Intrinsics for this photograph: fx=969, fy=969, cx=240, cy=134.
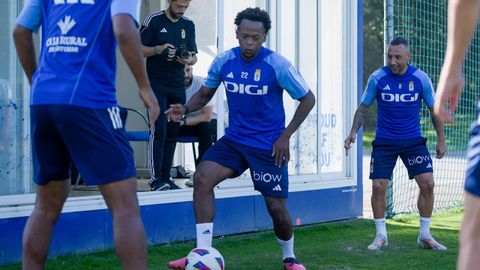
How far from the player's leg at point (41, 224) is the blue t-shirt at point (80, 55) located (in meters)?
0.50

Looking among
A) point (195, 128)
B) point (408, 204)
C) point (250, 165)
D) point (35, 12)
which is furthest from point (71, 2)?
point (408, 204)

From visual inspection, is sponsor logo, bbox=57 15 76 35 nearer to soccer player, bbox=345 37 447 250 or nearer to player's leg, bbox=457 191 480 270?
player's leg, bbox=457 191 480 270

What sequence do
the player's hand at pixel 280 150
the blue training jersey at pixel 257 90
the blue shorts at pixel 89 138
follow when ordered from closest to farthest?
the blue shorts at pixel 89 138, the player's hand at pixel 280 150, the blue training jersey at pixel 257 90

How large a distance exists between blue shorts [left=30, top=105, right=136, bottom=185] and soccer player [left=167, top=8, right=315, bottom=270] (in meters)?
2.50

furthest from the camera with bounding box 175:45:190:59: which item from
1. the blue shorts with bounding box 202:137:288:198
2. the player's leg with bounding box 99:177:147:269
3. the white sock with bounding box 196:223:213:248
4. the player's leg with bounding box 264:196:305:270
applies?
the player's leg with bounding box 99:177:147:269

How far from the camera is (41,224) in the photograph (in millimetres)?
5250

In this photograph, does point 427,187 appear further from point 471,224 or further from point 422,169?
point 471,224

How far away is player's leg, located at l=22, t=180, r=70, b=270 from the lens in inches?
207

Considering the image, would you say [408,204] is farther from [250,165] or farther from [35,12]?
[35,12]

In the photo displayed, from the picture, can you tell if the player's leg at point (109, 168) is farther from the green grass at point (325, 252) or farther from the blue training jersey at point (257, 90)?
the green grass at point (325, 252)

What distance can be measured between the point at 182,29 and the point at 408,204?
16.6 ft

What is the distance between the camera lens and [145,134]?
1062 cm

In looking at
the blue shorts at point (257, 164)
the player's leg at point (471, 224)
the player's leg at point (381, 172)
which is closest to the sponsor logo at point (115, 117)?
the player's leg at point (471, 224)

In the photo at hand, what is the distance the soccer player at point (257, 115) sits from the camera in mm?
7645
